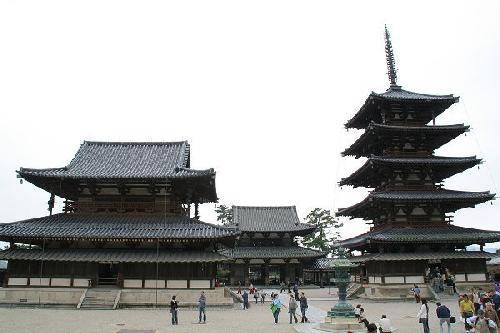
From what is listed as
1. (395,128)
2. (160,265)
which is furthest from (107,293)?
(395,128)

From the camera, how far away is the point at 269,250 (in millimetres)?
62750

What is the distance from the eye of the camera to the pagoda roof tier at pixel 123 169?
35781mm

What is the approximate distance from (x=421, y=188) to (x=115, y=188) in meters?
30.3

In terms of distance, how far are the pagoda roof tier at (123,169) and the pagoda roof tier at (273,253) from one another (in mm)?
18120

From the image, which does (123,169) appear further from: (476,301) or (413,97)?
(413,97)

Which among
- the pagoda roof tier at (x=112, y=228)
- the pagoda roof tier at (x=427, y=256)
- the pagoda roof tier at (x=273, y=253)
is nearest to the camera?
the pagoda roof tier at (x=112, y=228)

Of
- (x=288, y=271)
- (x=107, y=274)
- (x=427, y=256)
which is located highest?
(x=427, y=256)

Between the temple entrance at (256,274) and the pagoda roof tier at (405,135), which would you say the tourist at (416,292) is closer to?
the pagoda roof tier at (405,135)

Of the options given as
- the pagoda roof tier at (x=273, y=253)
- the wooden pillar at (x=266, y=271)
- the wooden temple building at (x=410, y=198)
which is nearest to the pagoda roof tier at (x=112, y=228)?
the wooden temple building at (x=410, y=198)

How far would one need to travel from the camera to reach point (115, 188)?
3762 centimetres

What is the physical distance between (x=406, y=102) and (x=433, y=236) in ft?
47.4

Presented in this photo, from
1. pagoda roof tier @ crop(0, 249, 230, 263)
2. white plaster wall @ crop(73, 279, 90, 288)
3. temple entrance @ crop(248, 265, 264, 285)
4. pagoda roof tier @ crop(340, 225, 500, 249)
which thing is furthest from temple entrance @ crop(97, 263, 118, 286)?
temple entrance @ crop(248, 265, 264, 285)

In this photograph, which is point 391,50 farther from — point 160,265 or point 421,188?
point 160,265

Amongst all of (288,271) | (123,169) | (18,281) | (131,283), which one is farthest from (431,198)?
(18,281)
